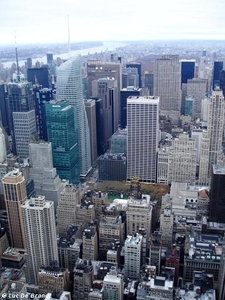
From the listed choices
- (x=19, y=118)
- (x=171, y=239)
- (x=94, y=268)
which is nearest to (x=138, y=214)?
(x=171, y=239)

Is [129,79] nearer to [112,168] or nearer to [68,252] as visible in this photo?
[112,168]

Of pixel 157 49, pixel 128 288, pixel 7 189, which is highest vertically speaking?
pixel 157 49

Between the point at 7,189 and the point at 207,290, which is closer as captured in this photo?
the point at 207,290

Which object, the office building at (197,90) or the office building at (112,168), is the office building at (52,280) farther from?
the office building at (197,90)

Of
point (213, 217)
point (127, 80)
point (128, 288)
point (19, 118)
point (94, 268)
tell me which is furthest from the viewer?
point (127, 80)

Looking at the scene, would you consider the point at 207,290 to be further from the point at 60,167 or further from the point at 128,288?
the point at 60,167

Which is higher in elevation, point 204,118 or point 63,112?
point 63,112
